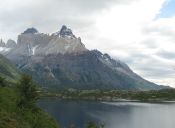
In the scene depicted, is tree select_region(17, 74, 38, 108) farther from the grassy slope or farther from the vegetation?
the grassy slope

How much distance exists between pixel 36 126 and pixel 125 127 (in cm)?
12580

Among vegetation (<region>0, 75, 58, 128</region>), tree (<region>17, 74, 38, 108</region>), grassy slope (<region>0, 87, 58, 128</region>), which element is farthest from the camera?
tree (<region>17, 74, 38, 108</region>)

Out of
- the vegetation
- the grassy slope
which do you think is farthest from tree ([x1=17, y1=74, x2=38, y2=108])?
the grassy slope

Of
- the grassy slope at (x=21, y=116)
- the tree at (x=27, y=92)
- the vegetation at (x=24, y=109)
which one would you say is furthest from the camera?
the tree at (x=27, y=92)

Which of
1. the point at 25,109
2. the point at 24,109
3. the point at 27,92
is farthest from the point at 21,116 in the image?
the point at 27,92

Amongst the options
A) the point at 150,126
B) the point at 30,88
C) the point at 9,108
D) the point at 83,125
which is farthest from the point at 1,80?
the point at 150,126

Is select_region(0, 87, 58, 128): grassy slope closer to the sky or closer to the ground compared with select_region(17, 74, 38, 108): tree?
closer to the ground

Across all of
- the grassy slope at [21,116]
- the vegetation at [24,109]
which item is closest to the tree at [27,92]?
the vegetation at [24,109]

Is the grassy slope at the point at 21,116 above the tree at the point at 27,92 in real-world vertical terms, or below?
below

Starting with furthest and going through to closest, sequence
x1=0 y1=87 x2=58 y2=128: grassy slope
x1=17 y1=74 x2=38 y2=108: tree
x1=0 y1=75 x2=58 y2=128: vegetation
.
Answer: x1=17 y1=74 x2=38 y2=108: tree, x1=0 y1=75 x2=58 y2=128: vegetation, x1=0 y1=87 x2=58 y2=128: grassy slope

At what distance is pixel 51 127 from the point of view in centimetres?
8250

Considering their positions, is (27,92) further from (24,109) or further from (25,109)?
(24,109)

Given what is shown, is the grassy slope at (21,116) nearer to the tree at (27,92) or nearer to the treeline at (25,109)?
the treeline at (25,109)

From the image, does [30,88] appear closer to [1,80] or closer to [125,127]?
[1,80]
